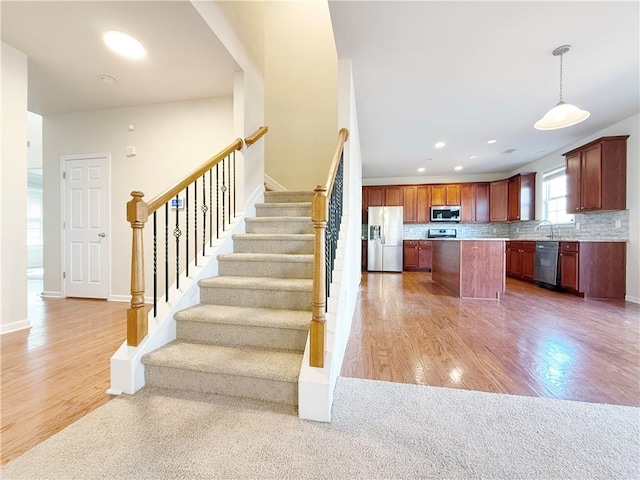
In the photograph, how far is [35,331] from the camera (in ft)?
8.76

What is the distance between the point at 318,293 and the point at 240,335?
728 mm

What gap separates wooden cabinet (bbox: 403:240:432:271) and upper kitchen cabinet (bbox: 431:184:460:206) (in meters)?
1.17

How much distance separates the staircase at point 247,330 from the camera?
1570mm

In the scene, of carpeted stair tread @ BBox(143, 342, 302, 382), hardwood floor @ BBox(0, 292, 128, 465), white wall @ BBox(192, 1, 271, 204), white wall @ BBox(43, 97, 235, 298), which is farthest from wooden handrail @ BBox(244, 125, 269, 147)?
hardwood floor @ BBox(0, 292, 128, 465)

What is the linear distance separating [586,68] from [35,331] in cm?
603

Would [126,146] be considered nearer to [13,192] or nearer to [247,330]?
[13,192]

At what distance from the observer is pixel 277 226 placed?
2.89m

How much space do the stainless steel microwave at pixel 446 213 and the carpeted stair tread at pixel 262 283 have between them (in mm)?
6238

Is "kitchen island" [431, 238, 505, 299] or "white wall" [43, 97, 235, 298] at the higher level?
"white wall" [43, 97, 235, 298]

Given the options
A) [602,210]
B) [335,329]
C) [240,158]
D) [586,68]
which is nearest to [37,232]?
[240,158]

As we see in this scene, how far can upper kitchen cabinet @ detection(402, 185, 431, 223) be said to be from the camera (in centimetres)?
766

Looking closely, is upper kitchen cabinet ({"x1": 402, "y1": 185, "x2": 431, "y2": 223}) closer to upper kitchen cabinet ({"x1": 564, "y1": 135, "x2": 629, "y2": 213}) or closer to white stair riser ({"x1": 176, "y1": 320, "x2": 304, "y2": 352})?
upper kitchen cabinet ({"x1": 564, "y1": 135, "x2": 629, "y2": 213})

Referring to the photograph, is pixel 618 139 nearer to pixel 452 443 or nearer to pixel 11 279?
pixel 452 443

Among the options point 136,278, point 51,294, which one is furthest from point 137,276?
point 51,294
